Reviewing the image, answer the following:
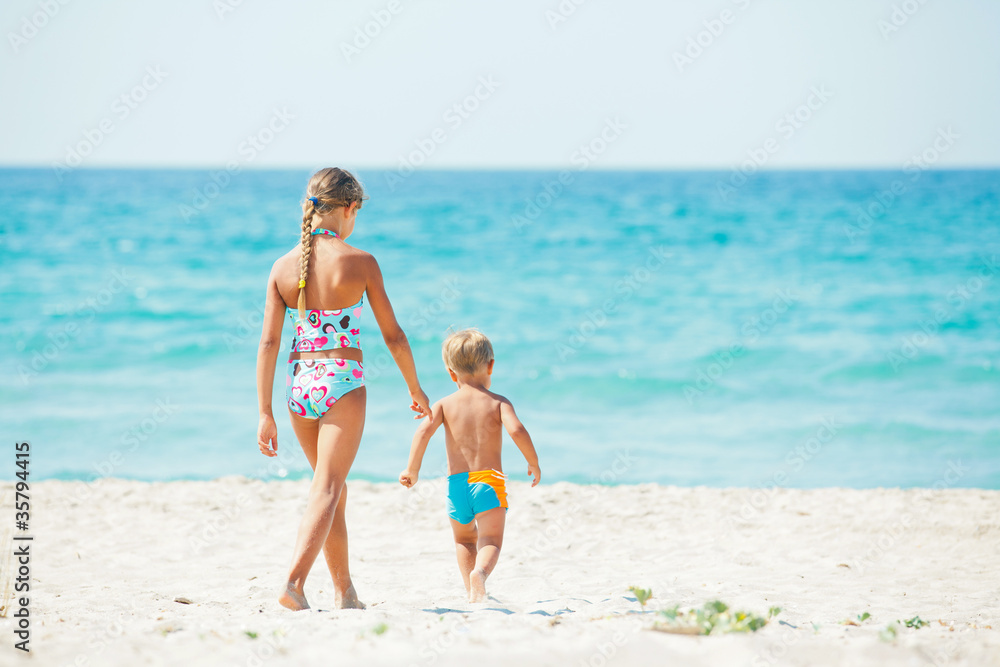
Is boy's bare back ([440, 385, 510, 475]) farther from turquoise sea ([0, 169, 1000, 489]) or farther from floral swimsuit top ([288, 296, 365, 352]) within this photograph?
turquoise sea ([0, 169, 1000, 489])

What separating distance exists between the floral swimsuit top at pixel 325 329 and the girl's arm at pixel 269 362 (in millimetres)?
77

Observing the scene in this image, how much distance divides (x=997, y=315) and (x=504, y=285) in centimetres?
911

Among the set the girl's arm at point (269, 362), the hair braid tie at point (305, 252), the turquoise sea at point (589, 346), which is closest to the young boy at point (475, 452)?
the girl's arm at point (269, 362)

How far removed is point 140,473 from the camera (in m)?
7.69

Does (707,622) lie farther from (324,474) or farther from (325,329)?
(325,329)

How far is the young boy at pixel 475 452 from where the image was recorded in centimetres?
372

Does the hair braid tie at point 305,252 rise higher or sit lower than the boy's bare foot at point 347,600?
higher

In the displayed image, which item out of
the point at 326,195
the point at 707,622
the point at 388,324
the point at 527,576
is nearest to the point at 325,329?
the point at 388,324

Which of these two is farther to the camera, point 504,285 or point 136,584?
point 504,285

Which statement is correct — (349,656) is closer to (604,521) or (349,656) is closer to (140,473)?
(604,521)

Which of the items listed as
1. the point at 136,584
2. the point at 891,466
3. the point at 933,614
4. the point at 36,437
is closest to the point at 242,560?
the point at 136,584

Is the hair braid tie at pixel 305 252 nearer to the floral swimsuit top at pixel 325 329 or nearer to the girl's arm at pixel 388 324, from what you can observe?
the floral swimsuit top at pixel 325 329

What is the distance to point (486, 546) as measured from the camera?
12.2 feet

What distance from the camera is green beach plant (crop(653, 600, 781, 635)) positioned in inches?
110
